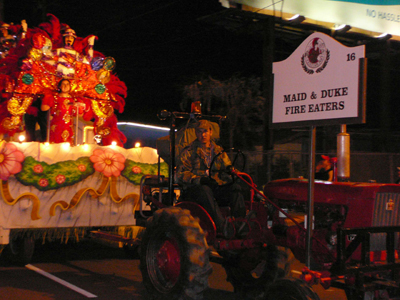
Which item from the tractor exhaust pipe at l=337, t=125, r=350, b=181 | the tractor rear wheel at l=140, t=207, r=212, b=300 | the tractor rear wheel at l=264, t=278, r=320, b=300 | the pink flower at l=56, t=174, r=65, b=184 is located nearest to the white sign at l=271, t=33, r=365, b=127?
the tractor exhaust pipe at l=337, t=125, r=350, b=181

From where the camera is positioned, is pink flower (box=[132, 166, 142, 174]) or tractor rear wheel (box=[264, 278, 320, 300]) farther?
pink flower (box=[132, 166, 142, 174])

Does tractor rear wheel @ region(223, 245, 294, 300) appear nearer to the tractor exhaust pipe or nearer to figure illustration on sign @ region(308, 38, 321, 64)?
the tractor exhaust pipe

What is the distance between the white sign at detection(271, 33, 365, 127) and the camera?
3.93m

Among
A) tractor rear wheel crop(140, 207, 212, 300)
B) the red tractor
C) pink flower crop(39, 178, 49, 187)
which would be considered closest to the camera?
the red tractor

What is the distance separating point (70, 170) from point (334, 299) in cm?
439

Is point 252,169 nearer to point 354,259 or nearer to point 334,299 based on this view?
point 334,299

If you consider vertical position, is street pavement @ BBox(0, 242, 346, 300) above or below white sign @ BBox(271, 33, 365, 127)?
below

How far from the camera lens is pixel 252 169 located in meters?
15.9

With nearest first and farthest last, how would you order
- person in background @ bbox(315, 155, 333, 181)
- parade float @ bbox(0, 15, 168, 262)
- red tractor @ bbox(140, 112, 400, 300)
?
red tractor @ bbox(140, 112, 400, 300)
parade float @ bbox(0, 15, 168, 262)
person in background @ bbox(315, 155, 333, 181)

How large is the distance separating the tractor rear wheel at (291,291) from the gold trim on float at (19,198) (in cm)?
442

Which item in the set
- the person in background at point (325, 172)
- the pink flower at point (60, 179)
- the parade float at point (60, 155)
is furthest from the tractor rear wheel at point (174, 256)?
the person in background at point (325, 172)

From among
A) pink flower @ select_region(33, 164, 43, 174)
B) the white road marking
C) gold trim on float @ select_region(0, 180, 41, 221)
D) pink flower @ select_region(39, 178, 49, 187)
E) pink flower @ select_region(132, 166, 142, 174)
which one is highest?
pink flower @ select_region(132, 166, 142, 174)

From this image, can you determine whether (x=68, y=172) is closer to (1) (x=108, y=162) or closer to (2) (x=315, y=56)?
(1) (x=108, y=162)

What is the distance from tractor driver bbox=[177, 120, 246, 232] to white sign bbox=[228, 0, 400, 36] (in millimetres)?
11703
